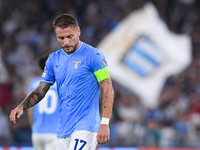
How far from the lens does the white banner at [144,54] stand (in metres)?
12.5

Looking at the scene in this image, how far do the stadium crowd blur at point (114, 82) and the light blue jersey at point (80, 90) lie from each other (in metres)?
4.98

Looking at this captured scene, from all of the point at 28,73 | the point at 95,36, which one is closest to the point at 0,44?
the point at 28,73

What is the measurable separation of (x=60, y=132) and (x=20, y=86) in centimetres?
749

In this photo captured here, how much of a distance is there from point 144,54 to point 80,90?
8245 millimetres

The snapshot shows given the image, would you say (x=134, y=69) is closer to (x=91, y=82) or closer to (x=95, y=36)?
(x=95, y=36)

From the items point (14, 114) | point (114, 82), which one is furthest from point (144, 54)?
point (14, 114)

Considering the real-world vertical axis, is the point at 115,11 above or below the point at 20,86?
above

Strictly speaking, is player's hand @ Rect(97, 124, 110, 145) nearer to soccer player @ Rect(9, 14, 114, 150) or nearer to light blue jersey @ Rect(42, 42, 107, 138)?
soccer player @ Rect(9, 14, 114, 150)

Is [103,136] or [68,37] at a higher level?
[68,37]

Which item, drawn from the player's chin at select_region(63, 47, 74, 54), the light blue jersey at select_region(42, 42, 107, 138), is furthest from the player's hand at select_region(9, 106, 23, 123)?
the player's chin at select_region(63, 47, 74, 54)

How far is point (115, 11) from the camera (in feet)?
46.3

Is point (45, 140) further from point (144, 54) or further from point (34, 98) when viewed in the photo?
point (144, 54)

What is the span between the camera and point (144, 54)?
1270 cm

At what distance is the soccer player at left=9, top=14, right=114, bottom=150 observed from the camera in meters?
4.51
